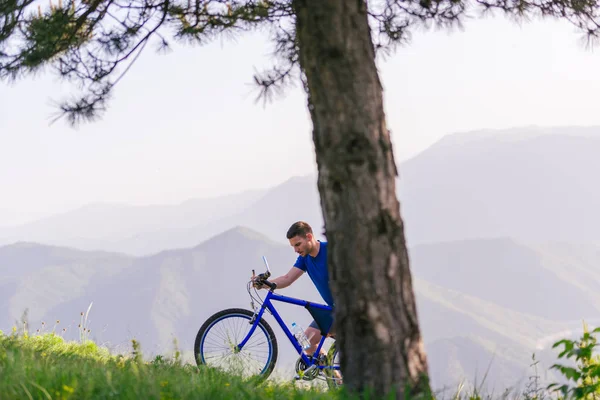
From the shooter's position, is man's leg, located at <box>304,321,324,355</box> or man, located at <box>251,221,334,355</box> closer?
man, located at <box>251,221,334,355</box>

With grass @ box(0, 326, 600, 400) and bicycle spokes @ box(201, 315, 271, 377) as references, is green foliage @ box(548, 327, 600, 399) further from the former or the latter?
bicycle spokes @ box(201, 315, 271, 377)

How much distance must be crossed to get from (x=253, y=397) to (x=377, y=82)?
1.77 meters

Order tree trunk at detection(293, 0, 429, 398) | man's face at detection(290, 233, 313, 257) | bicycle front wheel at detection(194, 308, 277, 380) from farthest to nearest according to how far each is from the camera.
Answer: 1. bicycle front wheel at detection(194, 308, 277, 380)
2. man's face at detection(290, 233, 313, 257)
3. tree trunk at detection(293, 0, 429, 398)

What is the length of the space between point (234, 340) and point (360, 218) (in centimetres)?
256

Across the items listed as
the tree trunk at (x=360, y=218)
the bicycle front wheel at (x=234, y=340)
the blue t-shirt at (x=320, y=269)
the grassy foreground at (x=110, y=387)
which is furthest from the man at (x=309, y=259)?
the tree trunk at (x=360, y=218)

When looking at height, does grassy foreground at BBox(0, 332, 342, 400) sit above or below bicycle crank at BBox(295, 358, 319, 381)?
above

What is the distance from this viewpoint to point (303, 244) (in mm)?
5262

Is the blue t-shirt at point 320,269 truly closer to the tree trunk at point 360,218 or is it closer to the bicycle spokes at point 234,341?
the bicycle spokes at point 234,341

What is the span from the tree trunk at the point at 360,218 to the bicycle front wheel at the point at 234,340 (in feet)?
6.97

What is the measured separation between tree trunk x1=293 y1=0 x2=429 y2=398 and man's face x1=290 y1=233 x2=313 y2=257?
74.2 inches

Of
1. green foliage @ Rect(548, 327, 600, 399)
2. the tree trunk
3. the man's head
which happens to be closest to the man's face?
the man's head

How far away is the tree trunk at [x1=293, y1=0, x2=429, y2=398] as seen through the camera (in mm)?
3256

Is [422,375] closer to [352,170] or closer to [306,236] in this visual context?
[352,170]

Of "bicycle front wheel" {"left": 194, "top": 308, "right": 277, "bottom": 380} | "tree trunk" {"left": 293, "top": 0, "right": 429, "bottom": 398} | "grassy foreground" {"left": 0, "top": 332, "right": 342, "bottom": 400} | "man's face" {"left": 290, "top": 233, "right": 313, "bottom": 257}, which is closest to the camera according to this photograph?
"grassy foreground" {"left": 0, "top": 332, "right": 342, "bottom": 400}
